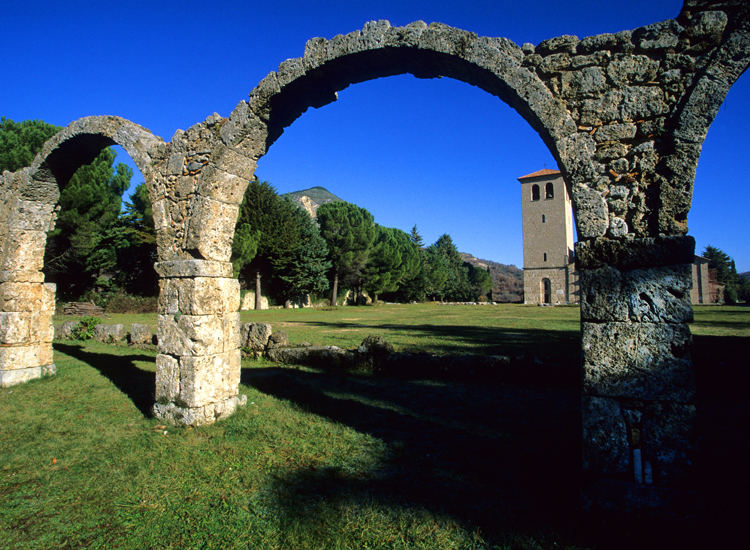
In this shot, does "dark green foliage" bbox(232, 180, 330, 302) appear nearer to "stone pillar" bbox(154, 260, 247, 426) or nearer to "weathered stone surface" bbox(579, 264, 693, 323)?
"stone pillar" bbox(154, 260, 247, 426)

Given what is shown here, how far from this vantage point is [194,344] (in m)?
4.96

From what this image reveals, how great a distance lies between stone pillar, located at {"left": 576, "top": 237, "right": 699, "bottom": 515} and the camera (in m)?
3.14

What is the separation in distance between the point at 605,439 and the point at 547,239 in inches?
1725

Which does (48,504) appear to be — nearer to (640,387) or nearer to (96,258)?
(640,387)

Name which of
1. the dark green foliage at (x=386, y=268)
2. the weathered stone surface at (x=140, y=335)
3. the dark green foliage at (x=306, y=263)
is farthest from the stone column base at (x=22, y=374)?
the dark green foliage at (x=386, y=268)

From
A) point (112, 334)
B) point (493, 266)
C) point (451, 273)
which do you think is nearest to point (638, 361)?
point (112, 334)

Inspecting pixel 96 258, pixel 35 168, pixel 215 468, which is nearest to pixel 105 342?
pixel 35 168

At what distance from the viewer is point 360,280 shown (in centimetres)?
4091

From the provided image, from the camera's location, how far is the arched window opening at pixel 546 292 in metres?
43.2

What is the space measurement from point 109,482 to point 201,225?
9.39 feet

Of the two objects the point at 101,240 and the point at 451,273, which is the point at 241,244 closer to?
the point at 101,240

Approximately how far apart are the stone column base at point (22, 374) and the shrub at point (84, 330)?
6.99 metres

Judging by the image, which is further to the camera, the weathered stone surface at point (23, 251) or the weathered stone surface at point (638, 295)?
the weathered stone surface at point (23, 251)

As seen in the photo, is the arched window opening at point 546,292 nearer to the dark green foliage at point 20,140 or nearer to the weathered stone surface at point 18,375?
the dark green foliage at point 20,140
